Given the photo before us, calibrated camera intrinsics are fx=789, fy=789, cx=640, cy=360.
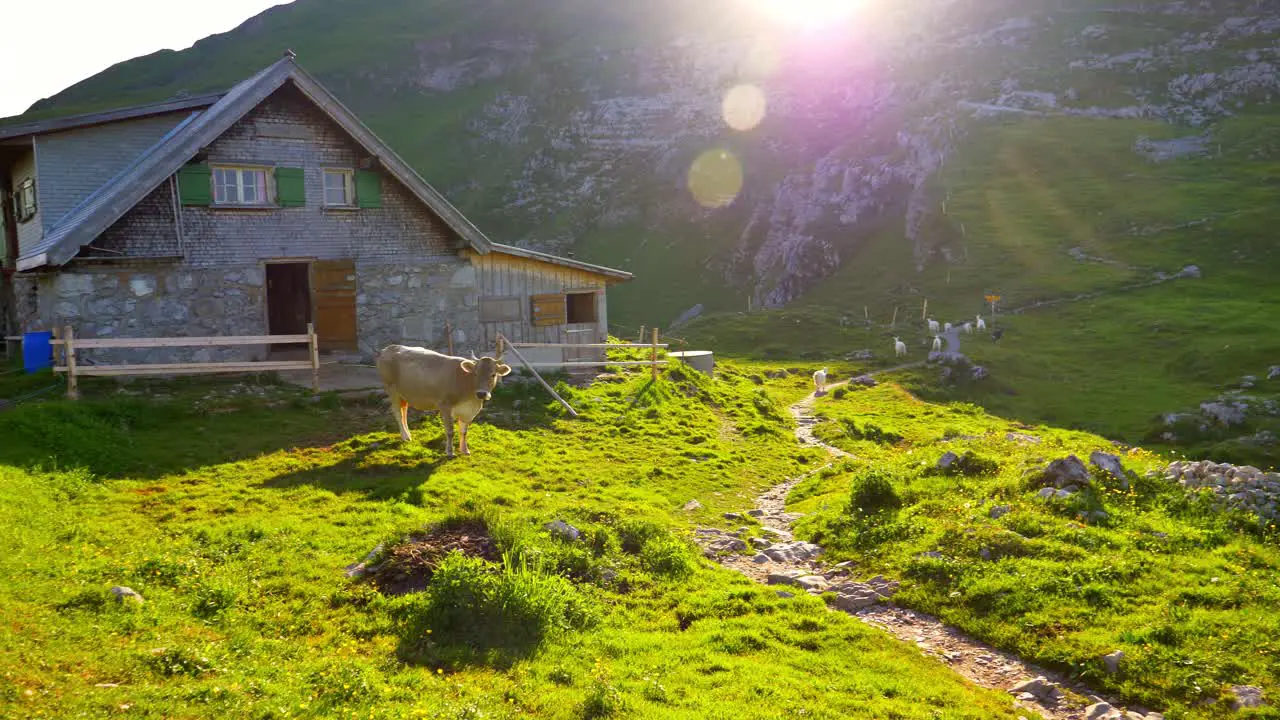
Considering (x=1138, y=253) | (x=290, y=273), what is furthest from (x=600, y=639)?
(x=1138, y=253)

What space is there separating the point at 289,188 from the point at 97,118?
21.9 ft

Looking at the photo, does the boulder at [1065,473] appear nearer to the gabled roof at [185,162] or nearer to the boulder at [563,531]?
the boulder at [563,531]

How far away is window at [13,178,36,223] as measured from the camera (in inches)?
995

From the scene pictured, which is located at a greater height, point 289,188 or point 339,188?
point 339,188

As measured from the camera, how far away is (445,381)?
18234 mm

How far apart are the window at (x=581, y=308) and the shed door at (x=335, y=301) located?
349 inches

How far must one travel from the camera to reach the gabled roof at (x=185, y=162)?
20734 mm

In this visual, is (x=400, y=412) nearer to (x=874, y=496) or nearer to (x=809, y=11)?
(x=874, y=496)

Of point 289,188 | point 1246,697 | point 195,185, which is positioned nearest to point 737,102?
point 289,188

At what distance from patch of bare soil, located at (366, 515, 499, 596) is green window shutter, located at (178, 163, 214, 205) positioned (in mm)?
16444

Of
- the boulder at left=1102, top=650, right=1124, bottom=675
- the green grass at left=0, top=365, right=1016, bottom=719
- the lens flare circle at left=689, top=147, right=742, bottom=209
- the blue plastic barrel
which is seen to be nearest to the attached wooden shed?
the green grass at left=0, top=365, right=1016, bottom=719

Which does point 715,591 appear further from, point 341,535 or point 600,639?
point 341,535

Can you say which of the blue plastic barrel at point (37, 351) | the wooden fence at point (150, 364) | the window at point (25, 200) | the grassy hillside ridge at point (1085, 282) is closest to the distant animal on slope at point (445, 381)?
the wooden fence at point (150, 364)

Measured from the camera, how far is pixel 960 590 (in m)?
11.9
